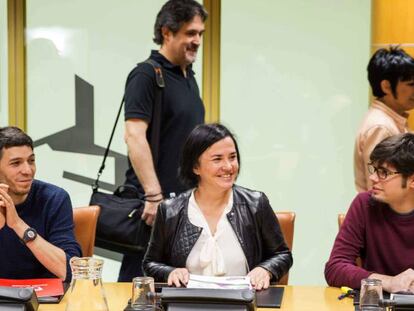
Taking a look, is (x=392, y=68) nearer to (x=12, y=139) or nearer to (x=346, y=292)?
(x=346, y=292)

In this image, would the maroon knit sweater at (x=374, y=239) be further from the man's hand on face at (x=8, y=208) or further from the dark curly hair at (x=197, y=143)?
the man's hand on face at (x=8, y=208)

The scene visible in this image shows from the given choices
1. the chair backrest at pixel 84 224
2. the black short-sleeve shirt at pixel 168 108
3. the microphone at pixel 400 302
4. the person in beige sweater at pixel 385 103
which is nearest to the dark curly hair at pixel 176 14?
the black short-sleeve shirt at pixel 168 108

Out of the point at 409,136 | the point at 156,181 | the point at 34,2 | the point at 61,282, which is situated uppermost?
the point at 34,2

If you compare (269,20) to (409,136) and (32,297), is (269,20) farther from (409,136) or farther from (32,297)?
(32,297)

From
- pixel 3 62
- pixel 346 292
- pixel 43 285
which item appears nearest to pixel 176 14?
pixel 43 285

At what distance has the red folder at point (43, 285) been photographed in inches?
110

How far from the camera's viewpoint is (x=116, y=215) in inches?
156

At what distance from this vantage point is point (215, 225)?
3256mm

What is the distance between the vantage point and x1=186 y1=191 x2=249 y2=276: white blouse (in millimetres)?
3145

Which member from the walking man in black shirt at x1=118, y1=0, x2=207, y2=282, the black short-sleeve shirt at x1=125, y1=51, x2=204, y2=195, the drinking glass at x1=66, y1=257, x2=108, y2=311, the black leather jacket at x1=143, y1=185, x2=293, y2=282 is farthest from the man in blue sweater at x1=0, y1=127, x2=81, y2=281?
the drinking glass at x1=66, y1=257, x2=108, y2=311

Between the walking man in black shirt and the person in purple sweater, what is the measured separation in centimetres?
104

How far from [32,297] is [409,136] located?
5.19ft

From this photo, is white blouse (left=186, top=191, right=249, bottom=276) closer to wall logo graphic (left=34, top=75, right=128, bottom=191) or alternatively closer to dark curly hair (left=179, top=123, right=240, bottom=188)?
dark curly hair (left=179, top=123, right=240, bottom=188)

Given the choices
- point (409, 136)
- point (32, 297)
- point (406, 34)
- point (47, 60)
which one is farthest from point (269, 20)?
point (32, 297)
